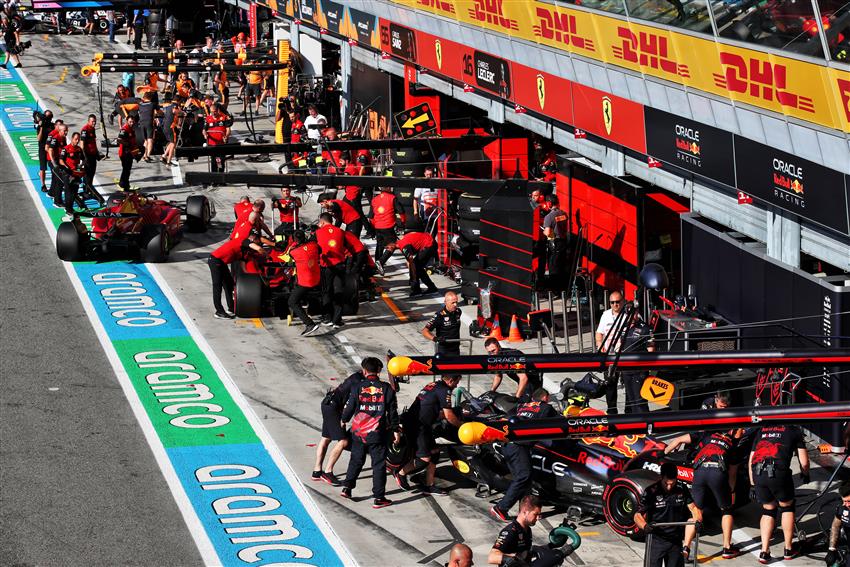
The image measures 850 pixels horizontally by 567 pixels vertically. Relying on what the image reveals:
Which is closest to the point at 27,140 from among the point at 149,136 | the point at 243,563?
the point at 149,136

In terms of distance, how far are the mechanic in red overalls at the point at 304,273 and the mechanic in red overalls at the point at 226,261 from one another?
0.76m

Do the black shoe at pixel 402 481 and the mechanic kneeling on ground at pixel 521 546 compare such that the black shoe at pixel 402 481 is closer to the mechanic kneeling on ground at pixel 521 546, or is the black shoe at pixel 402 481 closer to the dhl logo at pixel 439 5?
→ the mechanic kneeling on ground at pixel 521 546

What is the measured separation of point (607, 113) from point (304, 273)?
16.5ft

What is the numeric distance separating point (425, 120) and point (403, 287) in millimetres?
4603

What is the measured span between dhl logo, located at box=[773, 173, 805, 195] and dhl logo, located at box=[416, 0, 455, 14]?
11.9 m

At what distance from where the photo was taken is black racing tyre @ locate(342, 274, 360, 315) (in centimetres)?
2077

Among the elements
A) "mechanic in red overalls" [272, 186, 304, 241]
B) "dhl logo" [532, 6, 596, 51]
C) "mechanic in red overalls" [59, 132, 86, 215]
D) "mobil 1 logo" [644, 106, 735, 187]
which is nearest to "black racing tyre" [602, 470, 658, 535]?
"mobil 1 logo" [644, 106, 735, 187]

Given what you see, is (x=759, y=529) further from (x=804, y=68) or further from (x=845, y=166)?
(x=804, y=68)

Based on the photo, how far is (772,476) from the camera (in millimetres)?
13031

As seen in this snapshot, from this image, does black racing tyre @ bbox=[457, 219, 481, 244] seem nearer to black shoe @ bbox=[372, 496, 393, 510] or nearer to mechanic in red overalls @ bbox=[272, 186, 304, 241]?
mechanic in red overalls @ bbox=[272, 186, 304, 241]

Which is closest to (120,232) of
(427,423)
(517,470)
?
(427,423)

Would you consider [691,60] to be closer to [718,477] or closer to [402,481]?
[718,477]

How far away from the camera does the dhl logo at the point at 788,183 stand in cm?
1512

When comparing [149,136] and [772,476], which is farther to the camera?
[149,136]
